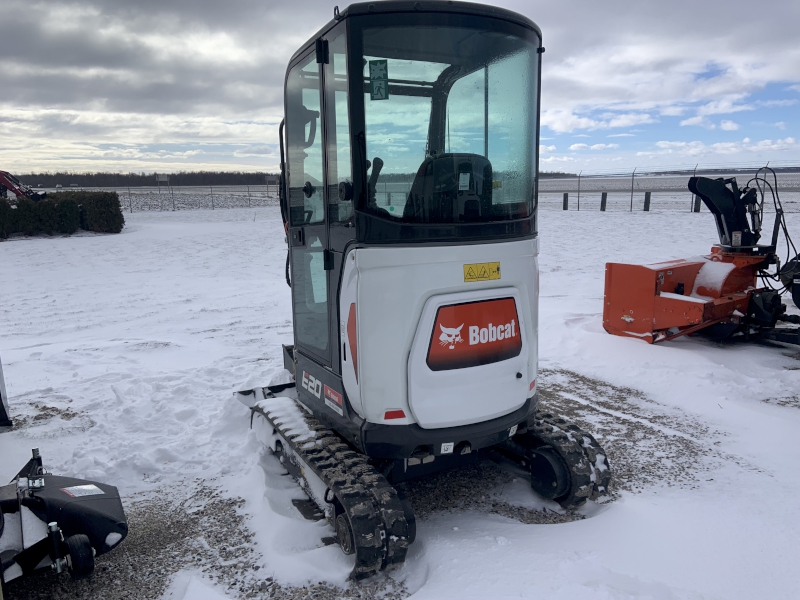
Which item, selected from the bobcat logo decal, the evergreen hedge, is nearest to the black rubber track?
the bobcat logo decal

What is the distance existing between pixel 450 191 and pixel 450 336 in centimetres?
77

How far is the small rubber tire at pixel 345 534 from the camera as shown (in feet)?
10.1

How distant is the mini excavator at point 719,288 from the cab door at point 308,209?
4631mm

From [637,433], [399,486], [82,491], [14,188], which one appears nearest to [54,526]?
[82,491]

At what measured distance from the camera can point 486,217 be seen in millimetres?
3254

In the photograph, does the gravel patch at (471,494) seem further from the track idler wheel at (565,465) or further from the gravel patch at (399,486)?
the track idler wheel at (565,465)

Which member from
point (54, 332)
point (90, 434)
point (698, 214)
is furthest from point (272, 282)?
point (698, 214)

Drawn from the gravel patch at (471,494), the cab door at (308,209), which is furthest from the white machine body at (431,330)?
the gravel patch at (471,494)

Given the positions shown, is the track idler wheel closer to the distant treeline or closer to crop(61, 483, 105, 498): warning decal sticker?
crop(61, 483, 105, 498): warning decal sticker

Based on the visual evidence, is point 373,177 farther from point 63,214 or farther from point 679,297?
point 63,214

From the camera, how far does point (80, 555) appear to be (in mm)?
2867

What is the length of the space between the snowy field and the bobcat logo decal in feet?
3.68

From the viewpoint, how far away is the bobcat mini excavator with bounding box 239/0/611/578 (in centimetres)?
304

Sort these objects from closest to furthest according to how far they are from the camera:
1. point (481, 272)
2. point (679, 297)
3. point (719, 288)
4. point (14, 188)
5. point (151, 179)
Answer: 1. point (481, 272)
2. point (679, 297)
3. point (719, 288)
4. point (14, 188)
5. point (151, 179)
